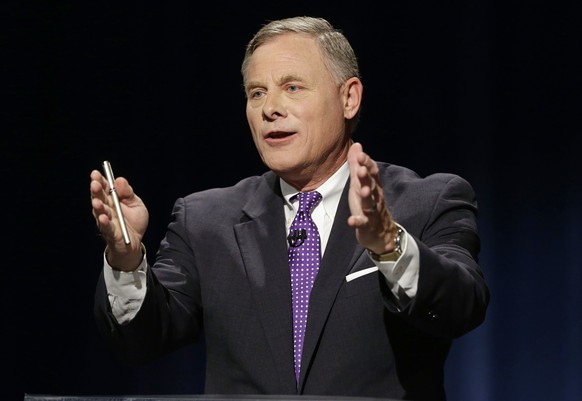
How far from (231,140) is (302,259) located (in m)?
1.72

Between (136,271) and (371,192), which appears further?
(136,271)

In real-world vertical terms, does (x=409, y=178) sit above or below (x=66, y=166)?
above

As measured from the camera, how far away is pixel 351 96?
216 cm

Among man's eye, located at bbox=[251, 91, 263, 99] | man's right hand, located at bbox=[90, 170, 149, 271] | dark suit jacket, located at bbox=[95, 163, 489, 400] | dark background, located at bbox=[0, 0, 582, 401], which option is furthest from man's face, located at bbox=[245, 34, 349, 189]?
dark background, located at bbox=[0, 0, 582, 401]

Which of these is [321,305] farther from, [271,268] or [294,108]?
[294,108]

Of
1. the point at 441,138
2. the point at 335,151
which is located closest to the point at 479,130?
the point at 441,138

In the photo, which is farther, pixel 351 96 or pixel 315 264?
pixel 351 96

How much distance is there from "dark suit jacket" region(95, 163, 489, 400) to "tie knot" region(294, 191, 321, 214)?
A: 0.05m

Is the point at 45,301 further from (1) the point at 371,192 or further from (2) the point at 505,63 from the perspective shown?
(1) the point at 371,192

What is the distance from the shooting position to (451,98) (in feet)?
11.4

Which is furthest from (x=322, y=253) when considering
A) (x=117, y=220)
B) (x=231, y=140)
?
(x=231, y=140)

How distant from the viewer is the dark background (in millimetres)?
3391

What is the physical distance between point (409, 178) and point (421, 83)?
4.78ft

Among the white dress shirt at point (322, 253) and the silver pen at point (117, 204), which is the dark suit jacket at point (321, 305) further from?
the silver pen at point (117, 204)
